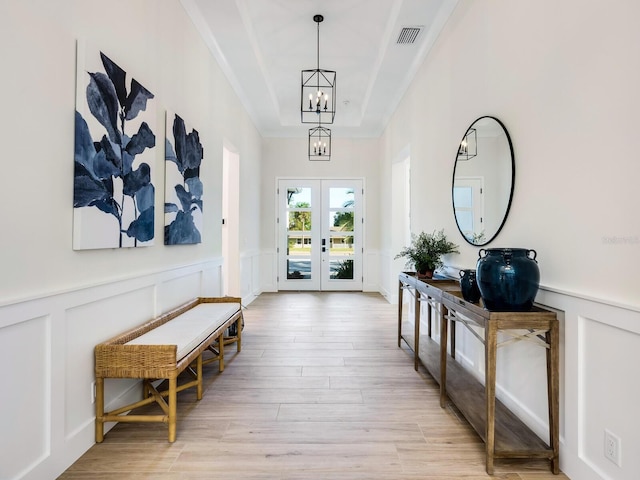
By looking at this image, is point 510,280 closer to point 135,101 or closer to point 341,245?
point 135,101

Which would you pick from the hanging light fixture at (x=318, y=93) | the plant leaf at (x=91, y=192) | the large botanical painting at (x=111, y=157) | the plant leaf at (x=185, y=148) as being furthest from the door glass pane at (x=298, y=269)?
the plant leaf at (x=91, y=192)

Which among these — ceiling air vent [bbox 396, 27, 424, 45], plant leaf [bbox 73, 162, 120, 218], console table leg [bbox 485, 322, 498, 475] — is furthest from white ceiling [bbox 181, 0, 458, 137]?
console table leg [bbox 485, 322, 498, 475]

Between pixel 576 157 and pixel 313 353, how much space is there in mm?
2752

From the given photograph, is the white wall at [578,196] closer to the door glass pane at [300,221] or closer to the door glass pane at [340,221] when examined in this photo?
the door glass pane at [340,221]

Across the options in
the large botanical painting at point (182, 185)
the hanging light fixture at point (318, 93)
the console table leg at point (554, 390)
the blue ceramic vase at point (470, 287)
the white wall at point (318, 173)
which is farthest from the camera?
the white wall at point (318, 173)

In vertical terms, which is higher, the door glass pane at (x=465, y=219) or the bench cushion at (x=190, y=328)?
the door glass pane at (x=465, y=219)

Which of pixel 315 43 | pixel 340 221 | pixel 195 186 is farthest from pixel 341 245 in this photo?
pixel 195 186

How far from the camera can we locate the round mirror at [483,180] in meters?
2.34

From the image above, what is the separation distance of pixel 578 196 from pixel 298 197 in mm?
6103

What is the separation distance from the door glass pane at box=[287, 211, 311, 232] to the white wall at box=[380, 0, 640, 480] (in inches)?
203

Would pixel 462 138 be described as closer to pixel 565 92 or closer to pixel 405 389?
pixel 565 92

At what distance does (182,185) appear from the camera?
10.4ft

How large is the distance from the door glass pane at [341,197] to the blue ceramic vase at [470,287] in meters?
5.38

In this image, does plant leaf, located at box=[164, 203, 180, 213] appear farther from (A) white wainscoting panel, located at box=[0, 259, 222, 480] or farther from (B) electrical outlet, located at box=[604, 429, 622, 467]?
(B) electrical outlet, located at box=[604, 429, 622, 467]
